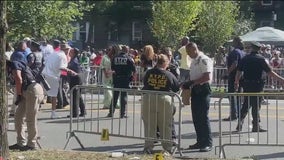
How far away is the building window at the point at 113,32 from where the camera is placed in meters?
57.3

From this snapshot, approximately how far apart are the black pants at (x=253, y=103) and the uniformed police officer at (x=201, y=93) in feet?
3.06

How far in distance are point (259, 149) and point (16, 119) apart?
14.0 ft

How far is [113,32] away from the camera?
57.5 m

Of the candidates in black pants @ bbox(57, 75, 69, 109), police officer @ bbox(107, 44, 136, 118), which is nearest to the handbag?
police officer @ bbox(107, 44, 136, 118)

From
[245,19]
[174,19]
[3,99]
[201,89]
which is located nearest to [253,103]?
[201,89]

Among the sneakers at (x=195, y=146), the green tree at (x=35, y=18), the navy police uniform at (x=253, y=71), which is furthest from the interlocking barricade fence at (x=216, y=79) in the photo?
the sneakers at (x=195, y=146)

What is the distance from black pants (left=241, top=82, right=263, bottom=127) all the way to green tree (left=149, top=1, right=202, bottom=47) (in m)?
29.3

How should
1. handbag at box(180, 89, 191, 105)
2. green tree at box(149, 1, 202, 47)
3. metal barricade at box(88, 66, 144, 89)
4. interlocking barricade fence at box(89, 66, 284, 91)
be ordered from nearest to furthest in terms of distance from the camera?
handbag at box(180, 89, 191, 105), interlocking barricade fence at box(89, 66, 284, 91), metal barricade at box(88, 66, 144, 89), green tree at box(149, 1, 202, 47)

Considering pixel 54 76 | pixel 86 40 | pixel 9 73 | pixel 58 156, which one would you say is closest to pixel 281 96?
pixel 58 156

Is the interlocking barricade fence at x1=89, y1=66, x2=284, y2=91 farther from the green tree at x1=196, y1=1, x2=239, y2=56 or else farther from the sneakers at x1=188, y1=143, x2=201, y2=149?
the green tree at x1=196, y1=1, x2=239, y2=56

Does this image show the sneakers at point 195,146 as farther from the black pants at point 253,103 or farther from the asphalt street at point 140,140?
the black pants at point 253,103

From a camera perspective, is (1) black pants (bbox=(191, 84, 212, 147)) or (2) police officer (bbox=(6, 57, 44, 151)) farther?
(1) black pants (bbox=(191, 84, 212, 147))

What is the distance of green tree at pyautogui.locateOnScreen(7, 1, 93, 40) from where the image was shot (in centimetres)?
2655

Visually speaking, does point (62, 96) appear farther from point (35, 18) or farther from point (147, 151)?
point (35, 18)
